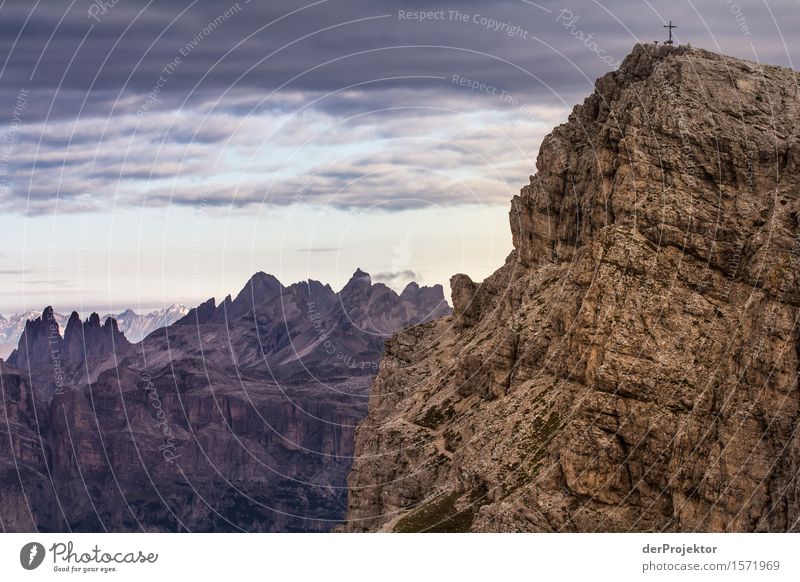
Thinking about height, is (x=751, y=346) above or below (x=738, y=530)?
above

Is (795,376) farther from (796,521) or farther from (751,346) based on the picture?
(796,521)

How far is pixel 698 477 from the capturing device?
196m

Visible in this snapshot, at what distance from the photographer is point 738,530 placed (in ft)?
609

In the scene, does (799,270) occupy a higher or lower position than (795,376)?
higher
